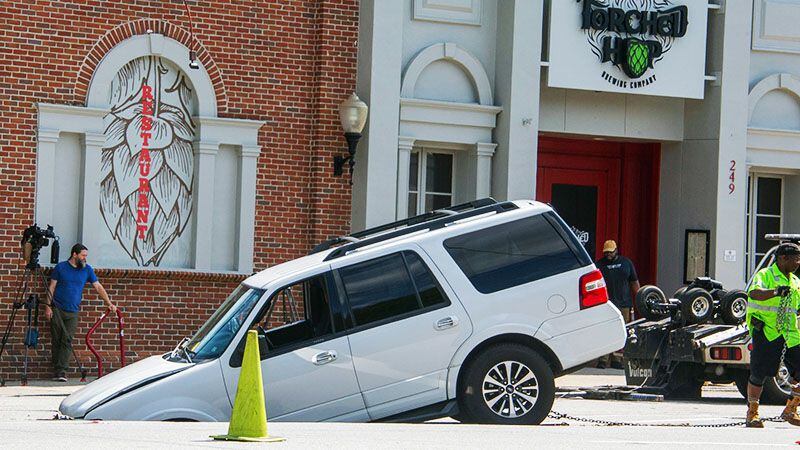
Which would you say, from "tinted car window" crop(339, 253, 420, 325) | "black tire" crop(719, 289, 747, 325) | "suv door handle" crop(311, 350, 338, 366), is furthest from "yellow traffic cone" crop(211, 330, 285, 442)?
"black tire" crop(719, 289, 747, 325)

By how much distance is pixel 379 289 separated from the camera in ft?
45.5

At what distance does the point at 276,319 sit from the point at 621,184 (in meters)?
12.5

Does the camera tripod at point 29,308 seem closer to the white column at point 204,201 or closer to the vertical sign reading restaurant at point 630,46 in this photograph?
the white column at point 204,201

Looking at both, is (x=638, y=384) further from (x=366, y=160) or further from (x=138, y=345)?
(x=138, y=345)

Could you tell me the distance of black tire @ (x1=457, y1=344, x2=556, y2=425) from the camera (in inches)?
539

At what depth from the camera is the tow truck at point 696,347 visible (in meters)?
18.0

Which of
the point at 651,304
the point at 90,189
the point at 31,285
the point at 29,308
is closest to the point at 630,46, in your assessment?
the point at 651,304

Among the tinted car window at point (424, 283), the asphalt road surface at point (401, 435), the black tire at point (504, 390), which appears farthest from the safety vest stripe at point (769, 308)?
the tinted car window at point (424, 283)

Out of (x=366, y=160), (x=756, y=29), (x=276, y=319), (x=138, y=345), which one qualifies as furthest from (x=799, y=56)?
(x=276, y=319)

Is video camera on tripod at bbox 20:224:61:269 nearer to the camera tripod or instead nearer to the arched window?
the camera tripod

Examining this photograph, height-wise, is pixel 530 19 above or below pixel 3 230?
above

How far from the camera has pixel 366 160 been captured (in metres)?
21.7

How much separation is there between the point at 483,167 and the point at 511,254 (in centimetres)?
866

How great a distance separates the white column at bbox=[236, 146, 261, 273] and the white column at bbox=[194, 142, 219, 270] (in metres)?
0.39
